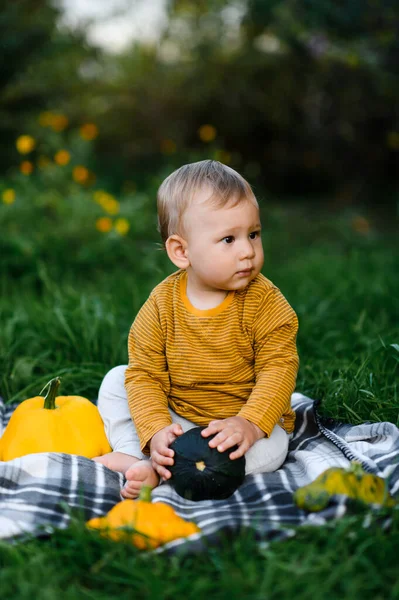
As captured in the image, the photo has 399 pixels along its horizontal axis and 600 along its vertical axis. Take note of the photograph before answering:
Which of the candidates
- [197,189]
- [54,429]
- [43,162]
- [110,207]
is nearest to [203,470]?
[54,429]

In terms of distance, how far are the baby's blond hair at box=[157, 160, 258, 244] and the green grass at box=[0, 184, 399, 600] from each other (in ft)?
3.01

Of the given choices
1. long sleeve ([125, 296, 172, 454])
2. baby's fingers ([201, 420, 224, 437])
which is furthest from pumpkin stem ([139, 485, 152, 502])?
long sleeve ([125, 296, 172, 454])

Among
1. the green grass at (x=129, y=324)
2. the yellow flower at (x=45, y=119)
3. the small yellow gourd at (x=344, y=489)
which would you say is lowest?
the green grass at (x=129, y=324)

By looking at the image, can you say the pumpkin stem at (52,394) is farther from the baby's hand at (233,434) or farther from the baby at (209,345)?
the baby's hand at (233,434)

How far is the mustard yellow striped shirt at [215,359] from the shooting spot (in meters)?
2.31

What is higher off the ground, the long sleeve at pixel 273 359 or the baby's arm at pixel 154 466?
the long sleeve at pixel 273 359

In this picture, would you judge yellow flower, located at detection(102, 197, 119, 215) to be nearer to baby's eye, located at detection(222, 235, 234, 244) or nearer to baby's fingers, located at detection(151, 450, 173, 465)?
baby's eye, located at detection(222, 235, 234, 244)

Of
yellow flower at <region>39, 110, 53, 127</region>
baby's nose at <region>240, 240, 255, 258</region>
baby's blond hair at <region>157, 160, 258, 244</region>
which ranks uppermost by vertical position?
baby's blond hair at <region>157, 160, 258, 244</region>

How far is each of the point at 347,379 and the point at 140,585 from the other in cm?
140

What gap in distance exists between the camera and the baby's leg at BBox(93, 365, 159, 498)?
217 cm

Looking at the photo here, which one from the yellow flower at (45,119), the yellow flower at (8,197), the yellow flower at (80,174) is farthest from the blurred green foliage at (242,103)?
the yellow flower at (8,197)

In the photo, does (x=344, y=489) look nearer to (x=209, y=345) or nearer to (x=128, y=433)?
(x=209, y=345)

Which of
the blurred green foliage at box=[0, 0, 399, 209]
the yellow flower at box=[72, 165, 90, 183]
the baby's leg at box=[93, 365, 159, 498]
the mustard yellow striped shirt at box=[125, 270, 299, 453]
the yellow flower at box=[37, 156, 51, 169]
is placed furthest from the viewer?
the blurred green foliage at box=[0, 0, 399, 209]

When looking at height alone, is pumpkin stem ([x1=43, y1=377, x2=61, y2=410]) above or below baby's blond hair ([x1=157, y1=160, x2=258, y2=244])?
below
